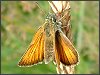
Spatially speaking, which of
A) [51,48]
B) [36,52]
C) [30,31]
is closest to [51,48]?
[51,48]

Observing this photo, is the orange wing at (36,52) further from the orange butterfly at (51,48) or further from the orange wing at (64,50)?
the orange wing at (64,50)

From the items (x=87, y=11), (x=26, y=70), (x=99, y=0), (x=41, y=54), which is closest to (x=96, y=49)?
(x=87, y=11)

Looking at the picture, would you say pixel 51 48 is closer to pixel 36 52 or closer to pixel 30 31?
pixel 36 52

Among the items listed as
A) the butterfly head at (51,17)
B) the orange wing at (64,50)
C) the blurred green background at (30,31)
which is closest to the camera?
the orange wing at (64,50)

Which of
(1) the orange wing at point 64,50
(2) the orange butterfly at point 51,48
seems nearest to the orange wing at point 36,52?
(2) the orange butterfly at point 51,48

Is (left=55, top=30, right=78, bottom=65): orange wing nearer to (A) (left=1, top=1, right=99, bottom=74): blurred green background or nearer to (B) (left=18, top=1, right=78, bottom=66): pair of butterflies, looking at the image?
(B) (left=18, top=1, right=78, bottom=66): pair of butterflies

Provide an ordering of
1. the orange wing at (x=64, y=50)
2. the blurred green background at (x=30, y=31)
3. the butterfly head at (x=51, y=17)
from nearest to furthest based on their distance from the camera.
Result: the orange wing at (x=64, y=50), the butterfly head at (x=51, y=17), the blurred green background at (x=30, y=31)

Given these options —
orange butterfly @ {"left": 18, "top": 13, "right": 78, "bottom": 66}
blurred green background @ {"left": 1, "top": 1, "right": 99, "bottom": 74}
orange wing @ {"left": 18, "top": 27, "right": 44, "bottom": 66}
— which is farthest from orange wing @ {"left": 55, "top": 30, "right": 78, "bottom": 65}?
blurred green background @ {"left": 1, "top": 1, "right": 99, "bottom": 74}
